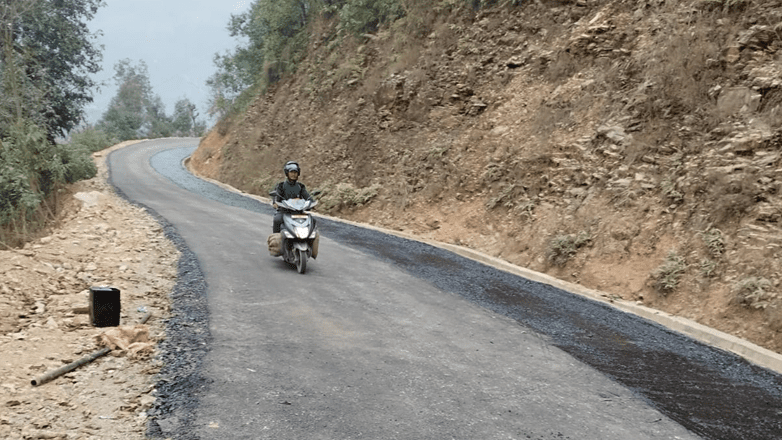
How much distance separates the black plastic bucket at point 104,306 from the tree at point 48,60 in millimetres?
19197

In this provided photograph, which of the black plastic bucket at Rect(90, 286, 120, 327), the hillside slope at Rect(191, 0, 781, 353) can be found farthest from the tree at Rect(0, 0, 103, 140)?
the black plastic bucket at Rect(90, 286, 120, 327)

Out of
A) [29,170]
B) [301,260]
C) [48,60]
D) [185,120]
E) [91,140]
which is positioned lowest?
[301,260]

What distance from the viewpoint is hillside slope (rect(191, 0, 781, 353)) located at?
33.8 feet

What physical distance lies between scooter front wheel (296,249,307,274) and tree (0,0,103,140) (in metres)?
17.7

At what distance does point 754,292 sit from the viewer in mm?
8820

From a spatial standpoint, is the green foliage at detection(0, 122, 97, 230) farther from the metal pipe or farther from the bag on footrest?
the metal pipe

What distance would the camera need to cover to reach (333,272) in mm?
11438

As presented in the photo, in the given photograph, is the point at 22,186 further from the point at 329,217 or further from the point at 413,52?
the point at 413,52

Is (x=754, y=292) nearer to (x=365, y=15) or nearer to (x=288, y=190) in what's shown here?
(x=288, y=190)

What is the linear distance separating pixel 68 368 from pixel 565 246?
9.92 meters

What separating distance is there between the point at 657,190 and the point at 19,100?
23.4 meters

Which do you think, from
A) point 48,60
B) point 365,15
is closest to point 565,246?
point 365,15

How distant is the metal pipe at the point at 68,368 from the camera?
218 inches

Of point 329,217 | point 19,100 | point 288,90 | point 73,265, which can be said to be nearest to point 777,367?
point 73,265
